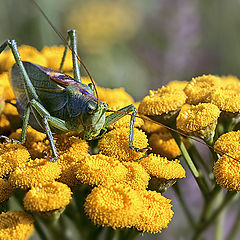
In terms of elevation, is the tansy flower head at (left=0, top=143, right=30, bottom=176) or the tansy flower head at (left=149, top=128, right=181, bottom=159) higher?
the tansy flower head at (left=0, top=143, right=30, bottom=176)

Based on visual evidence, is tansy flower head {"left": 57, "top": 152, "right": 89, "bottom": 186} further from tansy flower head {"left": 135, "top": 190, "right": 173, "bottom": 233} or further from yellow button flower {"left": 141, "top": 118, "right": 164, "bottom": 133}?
yellow button flower {"left": 141, "top": 118, "right": 164, "bottom": 133}

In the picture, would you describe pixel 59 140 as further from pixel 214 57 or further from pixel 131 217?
pixel 214 57

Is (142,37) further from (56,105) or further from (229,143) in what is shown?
(229,143)

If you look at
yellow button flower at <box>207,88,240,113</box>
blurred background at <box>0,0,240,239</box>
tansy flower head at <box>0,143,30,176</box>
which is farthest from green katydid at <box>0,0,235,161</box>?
blurred background at <box>0,0,240,239</box>

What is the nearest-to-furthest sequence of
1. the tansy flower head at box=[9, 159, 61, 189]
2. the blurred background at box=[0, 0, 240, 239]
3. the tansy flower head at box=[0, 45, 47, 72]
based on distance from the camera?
the tansy flower head at box=[9, 159, 61, 189] < the tansy flower head at box=[0, 45, 47, 72] < the blurred background at box=[0, 0, 240, 239]

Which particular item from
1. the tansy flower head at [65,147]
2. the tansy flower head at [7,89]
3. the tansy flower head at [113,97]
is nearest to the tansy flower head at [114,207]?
the tansy flower head at [65,147]

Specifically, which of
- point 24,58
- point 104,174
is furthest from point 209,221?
point 24,58

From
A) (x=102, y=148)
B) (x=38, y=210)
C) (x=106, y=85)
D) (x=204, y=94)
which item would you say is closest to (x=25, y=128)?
(x=102, y=148)
